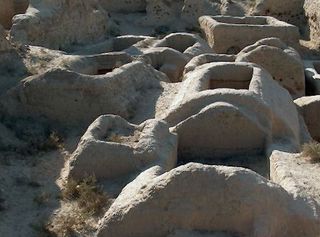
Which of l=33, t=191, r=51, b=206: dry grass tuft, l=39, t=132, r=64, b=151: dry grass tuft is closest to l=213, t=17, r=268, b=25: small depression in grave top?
l=39, t=132, r=64, b=151: dry grass tuft

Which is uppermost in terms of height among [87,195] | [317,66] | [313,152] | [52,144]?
[313,152]

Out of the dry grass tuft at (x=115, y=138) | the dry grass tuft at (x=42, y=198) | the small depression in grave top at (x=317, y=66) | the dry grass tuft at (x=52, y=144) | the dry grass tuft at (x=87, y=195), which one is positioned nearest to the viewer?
the dry grass tuft at (x=87, y=195)

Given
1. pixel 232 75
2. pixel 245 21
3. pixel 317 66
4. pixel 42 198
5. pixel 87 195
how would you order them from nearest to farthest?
pixel 87 195, pixel 42 198, pixel 232 75, pixel 317 66, pixel 245 21

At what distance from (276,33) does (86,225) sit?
13.4 meters

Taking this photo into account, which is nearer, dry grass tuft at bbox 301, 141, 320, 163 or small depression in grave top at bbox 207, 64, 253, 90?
dry grass tuft at bbox 301, 141, 320, 163

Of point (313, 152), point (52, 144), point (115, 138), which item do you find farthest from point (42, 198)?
point (313, 152)

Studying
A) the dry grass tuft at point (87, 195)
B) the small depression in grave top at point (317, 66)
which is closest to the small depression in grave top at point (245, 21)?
the small depression in grave top at point (317, 66)

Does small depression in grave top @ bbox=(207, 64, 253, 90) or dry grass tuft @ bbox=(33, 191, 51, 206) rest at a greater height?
small depression in grave top @ bbox=(207, 64, 253, 90)

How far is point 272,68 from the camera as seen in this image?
1706cm

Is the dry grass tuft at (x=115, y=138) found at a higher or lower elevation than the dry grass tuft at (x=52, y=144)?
higher

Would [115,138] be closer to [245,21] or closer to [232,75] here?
[232,75]

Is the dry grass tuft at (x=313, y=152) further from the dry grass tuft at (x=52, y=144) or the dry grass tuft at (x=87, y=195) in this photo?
the dry grass tuft at (x=52, y=144)

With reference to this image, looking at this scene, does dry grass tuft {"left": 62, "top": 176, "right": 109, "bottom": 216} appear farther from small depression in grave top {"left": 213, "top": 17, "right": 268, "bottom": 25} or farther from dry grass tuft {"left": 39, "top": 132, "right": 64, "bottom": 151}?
small depression in grave top {"left": 213, "top": 17, "right": 268, "bottom": 25}

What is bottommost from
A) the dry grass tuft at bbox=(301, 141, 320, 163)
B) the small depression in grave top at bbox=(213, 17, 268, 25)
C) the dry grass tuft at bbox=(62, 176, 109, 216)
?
the small depression in grave top at bbox=(213, 17, 268, 25)
